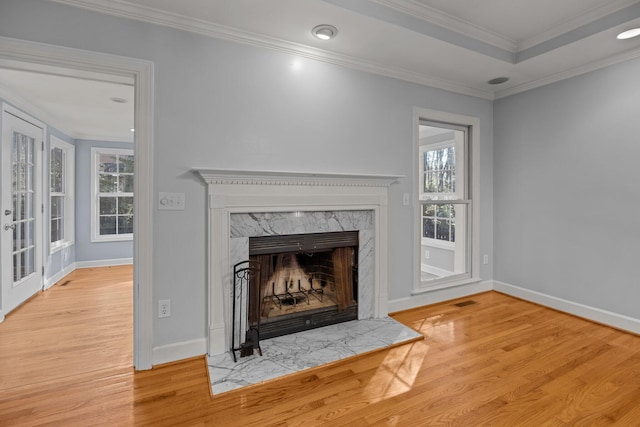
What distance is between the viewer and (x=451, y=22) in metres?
2.59

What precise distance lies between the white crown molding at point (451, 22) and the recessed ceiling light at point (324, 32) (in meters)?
0.35

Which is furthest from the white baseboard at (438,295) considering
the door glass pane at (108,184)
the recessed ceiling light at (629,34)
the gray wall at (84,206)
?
the door glass pane at (108,184)

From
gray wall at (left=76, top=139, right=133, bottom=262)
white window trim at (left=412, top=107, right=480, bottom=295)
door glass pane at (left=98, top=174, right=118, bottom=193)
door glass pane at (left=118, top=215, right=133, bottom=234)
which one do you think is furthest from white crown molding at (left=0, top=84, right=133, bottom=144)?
white window trim at (left=412, top=107, right=480, bottom=295)

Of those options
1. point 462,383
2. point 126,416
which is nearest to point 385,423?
point 462,383

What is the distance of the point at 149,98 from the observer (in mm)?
2186

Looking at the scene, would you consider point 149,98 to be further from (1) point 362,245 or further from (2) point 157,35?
(1) point 362,245

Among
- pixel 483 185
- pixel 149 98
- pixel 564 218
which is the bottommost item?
pixel 564 218

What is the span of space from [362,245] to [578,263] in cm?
220

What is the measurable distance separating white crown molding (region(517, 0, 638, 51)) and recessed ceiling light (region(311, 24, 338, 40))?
1861 millimetres

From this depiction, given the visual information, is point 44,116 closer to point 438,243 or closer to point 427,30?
point 427,30

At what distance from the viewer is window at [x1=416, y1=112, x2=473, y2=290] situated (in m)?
3.48

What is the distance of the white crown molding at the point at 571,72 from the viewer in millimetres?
2779

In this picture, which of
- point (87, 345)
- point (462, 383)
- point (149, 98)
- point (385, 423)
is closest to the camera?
point (385, 423)

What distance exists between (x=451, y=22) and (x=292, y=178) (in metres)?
1.83
